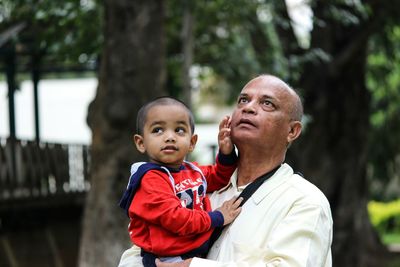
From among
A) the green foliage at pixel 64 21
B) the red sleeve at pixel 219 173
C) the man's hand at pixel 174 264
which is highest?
the green foliage at pixel 64 21

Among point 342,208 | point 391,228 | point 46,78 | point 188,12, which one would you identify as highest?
point 188,12

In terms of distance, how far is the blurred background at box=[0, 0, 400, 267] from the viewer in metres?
8.09

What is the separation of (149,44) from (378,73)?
7721 millimetres

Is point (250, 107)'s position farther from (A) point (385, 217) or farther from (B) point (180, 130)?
(A) point (385, 217)

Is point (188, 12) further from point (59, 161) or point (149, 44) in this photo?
point (59, 161)

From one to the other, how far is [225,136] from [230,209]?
330mm

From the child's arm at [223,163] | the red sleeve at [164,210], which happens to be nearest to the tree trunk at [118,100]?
the child's arm at [223,163]

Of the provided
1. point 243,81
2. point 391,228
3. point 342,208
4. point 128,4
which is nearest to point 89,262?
point 128,4

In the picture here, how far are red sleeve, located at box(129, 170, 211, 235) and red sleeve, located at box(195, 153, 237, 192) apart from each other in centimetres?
35

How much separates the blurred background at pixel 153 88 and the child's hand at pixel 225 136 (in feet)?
14.4

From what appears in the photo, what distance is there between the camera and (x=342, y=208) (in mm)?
14359

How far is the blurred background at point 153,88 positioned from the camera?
8.09 meters

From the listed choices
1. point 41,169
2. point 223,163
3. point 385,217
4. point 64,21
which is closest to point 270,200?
point 223,163

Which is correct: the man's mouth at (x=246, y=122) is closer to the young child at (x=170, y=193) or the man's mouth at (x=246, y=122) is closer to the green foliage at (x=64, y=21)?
the young child at (x=170, y=193)
